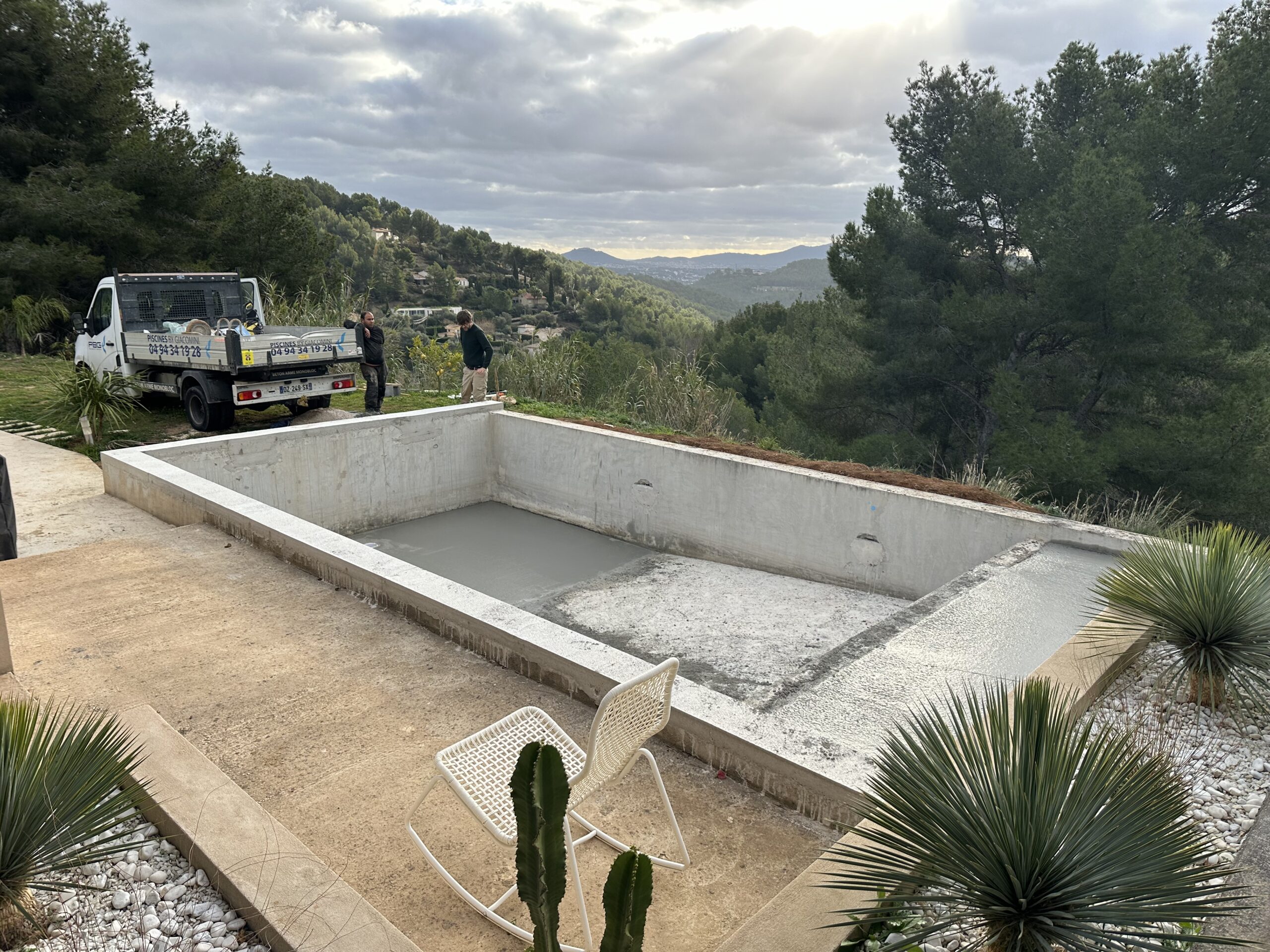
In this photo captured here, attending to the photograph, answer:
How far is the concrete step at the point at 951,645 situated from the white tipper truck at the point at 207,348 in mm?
8106

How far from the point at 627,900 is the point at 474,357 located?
10744 millimetres

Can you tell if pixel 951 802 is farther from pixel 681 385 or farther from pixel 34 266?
pixel 34 266

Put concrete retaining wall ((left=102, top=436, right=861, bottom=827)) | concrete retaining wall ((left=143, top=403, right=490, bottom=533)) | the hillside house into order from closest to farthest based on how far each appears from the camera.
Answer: concrete retaining wall ((left=102, top=436, right=861, bottom=827))
concrete retaining wall ((left=143, top=403, right=490, bottom=533))
the hillside house

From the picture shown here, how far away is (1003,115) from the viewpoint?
19750 mm

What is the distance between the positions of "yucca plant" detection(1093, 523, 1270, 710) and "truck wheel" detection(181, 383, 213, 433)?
10.0m

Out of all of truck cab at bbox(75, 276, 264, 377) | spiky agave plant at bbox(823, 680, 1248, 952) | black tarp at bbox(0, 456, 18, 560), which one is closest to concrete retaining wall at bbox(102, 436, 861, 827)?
spiky agave plant at bbox(823, 680, 1248, 952)

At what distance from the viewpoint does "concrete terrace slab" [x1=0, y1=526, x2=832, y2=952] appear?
2848 mm

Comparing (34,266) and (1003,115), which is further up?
(1003,115)

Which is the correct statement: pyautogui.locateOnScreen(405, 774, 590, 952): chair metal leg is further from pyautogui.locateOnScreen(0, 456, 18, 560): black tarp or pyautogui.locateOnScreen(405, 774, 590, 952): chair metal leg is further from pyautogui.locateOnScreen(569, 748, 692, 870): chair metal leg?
pyautogui.locateOnScreen(0, 456, 18, 560): black tarp

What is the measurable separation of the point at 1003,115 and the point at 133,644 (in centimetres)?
2118

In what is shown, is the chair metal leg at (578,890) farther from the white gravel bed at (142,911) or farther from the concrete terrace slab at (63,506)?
the concrete terrace slab at (63,506)

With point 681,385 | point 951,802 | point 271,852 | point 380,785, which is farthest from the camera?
point 681,385

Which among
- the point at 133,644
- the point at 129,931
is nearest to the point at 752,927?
the point at 129,931

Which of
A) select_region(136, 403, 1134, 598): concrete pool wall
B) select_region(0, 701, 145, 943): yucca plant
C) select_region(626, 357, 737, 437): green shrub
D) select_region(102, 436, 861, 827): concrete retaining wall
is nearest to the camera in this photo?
select_region(0, 701, 145, 943): yucca plant
